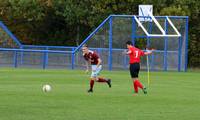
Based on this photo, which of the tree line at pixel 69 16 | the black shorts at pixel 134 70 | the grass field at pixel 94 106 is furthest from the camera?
the tree line at pixel 69 16

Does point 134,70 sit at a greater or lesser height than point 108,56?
greater

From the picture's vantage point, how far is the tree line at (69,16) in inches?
2079

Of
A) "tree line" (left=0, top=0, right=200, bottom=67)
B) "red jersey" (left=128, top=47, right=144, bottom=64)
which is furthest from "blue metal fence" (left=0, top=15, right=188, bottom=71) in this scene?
"red jersey" (left=128, top=47, right=144, bottom=64)

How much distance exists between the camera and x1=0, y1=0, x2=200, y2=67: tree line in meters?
52.8

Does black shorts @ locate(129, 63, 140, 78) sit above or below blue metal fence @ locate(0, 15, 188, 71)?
above

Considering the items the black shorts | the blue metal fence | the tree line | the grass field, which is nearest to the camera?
the grass field

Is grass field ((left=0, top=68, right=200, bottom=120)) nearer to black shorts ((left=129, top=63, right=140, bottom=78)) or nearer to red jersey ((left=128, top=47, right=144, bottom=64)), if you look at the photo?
black shorts ((left=129, top=63, right=140, bottom=78))

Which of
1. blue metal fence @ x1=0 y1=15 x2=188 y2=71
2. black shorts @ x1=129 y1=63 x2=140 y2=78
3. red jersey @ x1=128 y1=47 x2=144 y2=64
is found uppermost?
red jersey @ x1=128 y1=47 x2=144 y2=64

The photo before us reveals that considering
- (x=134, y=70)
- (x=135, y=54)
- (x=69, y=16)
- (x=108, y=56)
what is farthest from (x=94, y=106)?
(x=69, y=16)

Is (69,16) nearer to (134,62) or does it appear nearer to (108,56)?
(108,56)

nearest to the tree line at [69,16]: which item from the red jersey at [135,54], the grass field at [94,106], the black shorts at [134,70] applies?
the red jersey at [135,54]

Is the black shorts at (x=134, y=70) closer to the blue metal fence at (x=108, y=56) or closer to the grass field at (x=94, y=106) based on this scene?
the grass field at (x=94, y=106)

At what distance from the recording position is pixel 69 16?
5331 centimetres

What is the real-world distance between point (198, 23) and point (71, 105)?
40756mm
